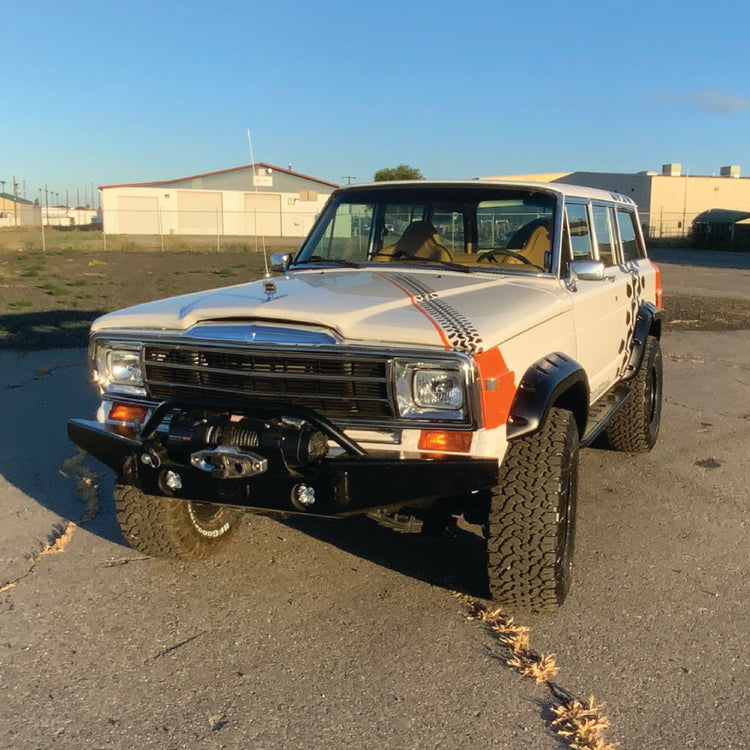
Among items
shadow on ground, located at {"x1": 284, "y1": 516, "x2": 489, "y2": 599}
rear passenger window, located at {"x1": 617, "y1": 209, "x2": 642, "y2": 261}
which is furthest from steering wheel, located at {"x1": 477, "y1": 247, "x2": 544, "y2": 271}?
rear passenger window, located at {"x1": 617, "y1": 209, "x2": 642, "y2": 261}

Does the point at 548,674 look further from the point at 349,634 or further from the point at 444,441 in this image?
the point at 444,441

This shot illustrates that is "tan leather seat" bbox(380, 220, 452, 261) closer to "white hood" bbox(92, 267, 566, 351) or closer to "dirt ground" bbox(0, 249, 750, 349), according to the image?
"white hood" bbox(92, 267, 566, 351)

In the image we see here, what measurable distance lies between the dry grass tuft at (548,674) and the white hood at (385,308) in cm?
124

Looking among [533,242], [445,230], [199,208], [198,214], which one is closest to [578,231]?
[533,242]

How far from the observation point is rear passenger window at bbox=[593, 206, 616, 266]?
536 cm

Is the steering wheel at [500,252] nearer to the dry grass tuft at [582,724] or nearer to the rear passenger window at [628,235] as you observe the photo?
the rear passenger window at [628,235]

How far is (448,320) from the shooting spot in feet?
10.9

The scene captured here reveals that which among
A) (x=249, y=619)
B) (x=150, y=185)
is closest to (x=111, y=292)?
(x=249, y=619)

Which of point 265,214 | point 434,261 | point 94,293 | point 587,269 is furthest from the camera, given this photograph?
point 265,214

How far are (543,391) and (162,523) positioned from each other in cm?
193

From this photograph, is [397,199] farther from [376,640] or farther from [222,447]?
[376,640]

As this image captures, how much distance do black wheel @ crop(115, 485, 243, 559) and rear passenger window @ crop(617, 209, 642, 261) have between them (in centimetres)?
370

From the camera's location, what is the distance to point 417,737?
2.76 meters

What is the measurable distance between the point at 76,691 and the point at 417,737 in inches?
50.9
